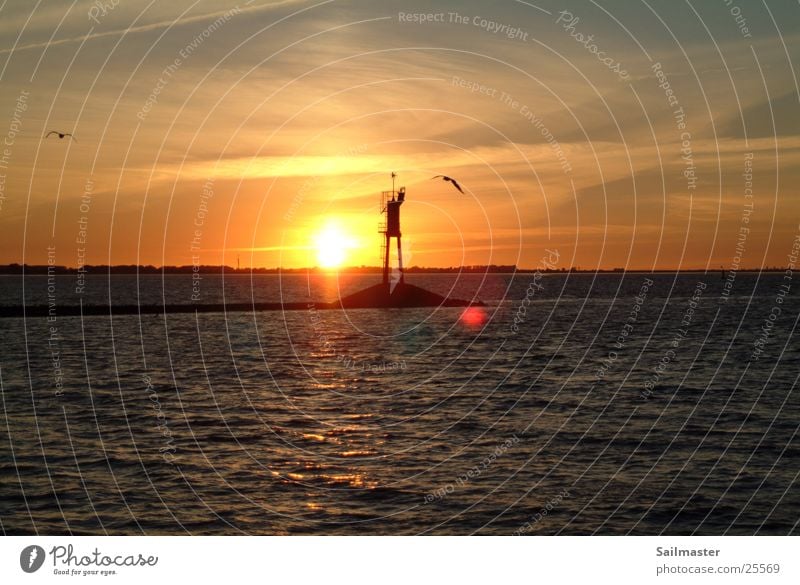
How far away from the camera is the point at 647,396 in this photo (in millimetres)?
49344

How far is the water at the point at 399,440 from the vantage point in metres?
26.0
